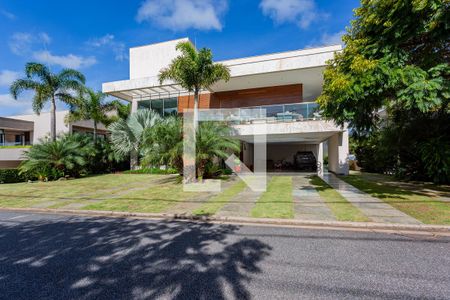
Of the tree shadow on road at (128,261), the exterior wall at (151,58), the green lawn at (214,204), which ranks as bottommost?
the tree shadow on road at (128,261)

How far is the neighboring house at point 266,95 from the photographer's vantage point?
13.4 meters

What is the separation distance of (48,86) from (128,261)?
58.3 feet

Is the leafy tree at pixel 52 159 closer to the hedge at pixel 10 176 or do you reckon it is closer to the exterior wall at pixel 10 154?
the hedge at pixel 10 176

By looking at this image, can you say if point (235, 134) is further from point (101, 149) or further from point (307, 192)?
point (101, 149)

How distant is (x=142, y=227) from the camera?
521cm

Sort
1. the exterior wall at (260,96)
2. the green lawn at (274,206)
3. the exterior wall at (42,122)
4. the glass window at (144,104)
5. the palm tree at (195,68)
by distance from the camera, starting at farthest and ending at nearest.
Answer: the exterior wall at (42,122), the glass window at (144,104), the exterior wall at (260,96), the palm tree at (195,68), the green lawn at (274,206)

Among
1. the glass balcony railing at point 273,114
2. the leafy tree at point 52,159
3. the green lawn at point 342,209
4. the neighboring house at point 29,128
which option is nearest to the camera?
the green lawn at point 342,209

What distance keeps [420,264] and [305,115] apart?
10.8m

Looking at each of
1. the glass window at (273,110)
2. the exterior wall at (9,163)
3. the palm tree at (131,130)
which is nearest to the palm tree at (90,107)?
the palm tree at (131,130)

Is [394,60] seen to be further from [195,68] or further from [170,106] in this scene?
[170,106]

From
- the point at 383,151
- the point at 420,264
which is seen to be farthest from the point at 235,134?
the point at 420,264

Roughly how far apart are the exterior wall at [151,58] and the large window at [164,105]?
341cm

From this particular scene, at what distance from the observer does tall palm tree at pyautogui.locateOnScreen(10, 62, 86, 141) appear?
597 inches

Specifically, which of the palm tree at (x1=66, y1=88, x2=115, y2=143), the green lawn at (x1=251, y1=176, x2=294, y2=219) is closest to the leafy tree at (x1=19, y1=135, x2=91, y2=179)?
the palm tree at (x1=66, y1=88, x2=115, y2=143)
